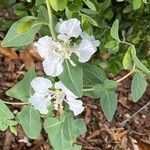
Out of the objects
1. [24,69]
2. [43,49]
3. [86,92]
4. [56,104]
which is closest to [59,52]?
[43,49]

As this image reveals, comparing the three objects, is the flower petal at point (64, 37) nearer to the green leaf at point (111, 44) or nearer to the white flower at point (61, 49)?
the white flower at point (61, 49)

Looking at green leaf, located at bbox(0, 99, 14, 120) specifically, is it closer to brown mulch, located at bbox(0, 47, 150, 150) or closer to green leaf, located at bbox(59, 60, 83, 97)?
green leaf, located at bbox(59, 60, 83, 97)


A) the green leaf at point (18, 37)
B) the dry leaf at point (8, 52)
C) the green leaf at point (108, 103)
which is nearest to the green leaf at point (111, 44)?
the green leaf at point (108, 103)

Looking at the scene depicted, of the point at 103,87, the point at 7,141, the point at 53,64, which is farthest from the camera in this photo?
the point at 7,141

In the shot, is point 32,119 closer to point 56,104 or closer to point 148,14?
point 56,104

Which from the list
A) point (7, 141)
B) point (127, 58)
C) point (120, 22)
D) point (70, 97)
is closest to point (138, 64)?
point (127, 58)

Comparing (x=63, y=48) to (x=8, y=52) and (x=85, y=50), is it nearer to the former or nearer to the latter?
(x=85, y=50)
